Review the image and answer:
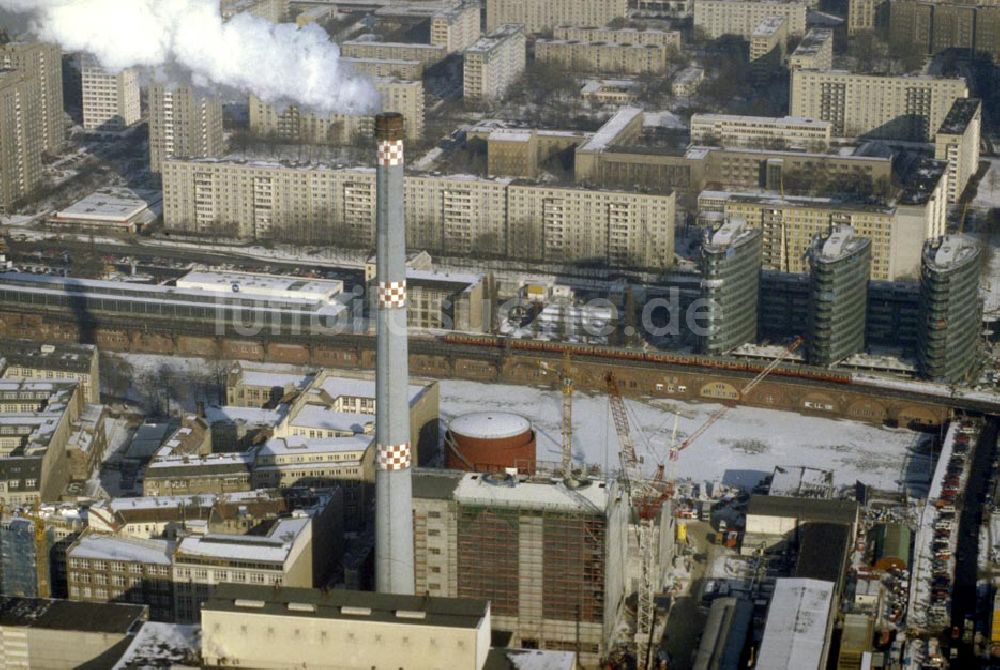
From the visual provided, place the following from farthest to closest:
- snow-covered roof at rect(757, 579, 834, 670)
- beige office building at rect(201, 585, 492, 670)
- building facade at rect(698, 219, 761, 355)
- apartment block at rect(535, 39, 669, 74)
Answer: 1. apartment block at rect(535, 39, 669, 74)
2. building facade at rect(698, 219, 761, 355)
3. snow-covered roof at rect(757, 579, 834, 670)
4. beige office building at rect(201, 585, 492, 670)

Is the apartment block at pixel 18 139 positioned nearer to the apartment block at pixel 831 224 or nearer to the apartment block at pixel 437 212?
the apartment block at pixel 437 212

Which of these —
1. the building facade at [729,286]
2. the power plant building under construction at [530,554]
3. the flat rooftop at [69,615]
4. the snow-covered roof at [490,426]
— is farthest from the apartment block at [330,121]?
the flat rooftop at [69,615]

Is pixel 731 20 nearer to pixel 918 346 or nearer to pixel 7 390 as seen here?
pixel 918 346

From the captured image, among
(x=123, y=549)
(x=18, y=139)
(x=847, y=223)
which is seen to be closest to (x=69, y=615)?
(x=123, y=549)

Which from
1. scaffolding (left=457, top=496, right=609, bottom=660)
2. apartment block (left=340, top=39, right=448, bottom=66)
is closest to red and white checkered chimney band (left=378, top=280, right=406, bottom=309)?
scaffolding (left=457, top=496, right=609, bottom=660)

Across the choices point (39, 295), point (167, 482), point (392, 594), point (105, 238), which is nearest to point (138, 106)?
point (105, 238)

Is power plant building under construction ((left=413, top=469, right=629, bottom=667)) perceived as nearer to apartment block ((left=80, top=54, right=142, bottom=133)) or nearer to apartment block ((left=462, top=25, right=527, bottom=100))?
apartment block ((left=80, top=54, right=142, bottom=133))
